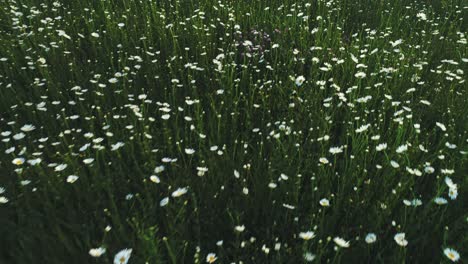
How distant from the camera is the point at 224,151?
2791 millimetres

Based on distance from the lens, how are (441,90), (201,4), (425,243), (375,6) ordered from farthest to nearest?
(375,6), (201,4), (441,90), (425,243)

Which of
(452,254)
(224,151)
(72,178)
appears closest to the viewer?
(452,254)

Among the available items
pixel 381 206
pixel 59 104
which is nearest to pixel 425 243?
pixel 381 206

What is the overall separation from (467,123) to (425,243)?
53.5 inches

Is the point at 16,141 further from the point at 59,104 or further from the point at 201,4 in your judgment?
the point at 201,4

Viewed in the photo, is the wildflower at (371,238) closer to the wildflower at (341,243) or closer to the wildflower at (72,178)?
the wildflower at (341,243)

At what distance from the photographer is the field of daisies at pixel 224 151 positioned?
2.21m

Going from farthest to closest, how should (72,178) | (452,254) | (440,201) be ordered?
(72,178)
(440,201)
(452,254)

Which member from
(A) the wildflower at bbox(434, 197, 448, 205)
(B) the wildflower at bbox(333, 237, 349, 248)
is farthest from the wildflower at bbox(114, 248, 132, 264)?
(A) the wildflower at bbox(434, 197, 448, 205)

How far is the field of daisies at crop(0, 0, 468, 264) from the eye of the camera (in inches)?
87.2

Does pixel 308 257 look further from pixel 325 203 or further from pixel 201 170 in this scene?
pixel 201 170

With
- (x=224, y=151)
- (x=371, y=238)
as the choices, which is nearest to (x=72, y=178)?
(x=224, y=151)

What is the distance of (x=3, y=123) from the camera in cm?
337

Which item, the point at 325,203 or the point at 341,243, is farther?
the point at 325,203
